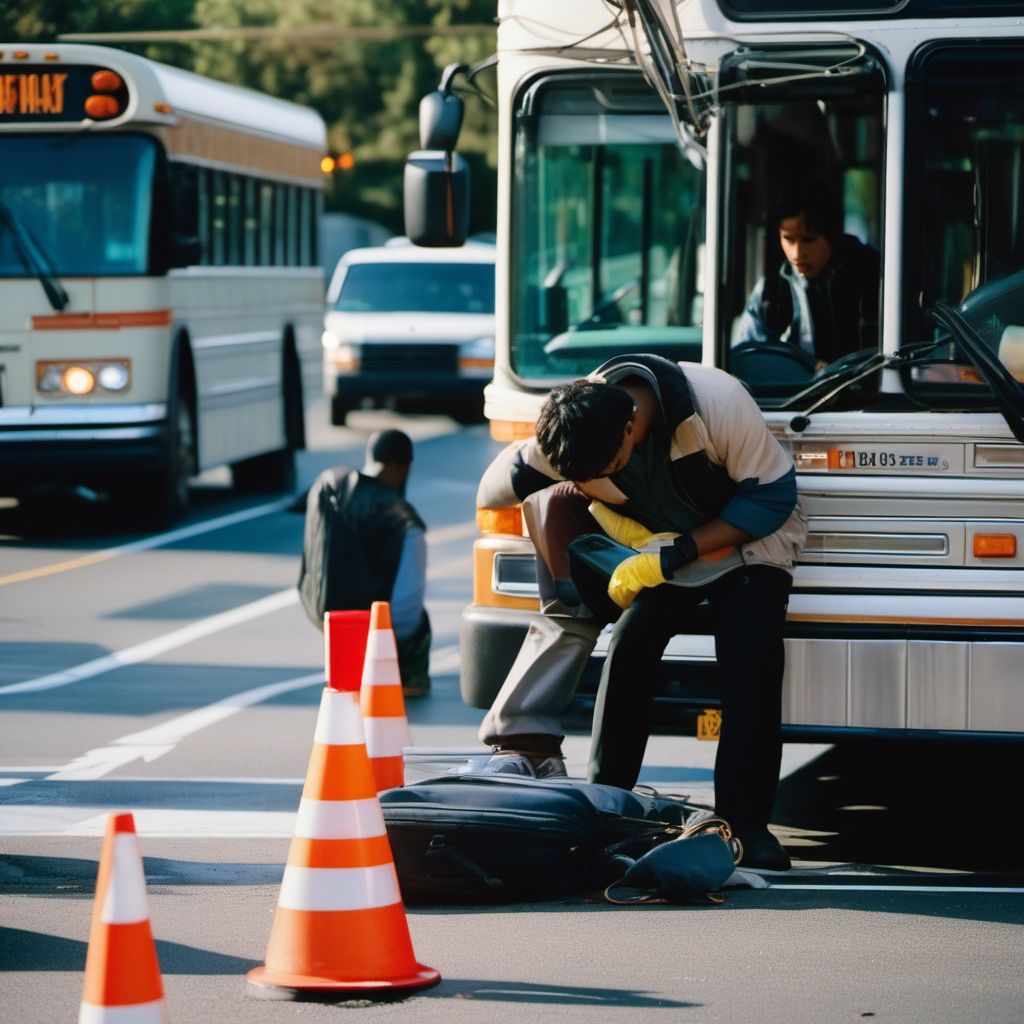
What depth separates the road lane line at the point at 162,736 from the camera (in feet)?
28.1

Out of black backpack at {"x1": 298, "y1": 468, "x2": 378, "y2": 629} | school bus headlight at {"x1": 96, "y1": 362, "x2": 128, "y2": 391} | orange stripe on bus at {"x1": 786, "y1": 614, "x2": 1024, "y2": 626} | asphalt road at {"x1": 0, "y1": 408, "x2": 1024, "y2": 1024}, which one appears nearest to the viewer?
asphalt road at {"x1": 0, "y1": 408, "x2": 1024, "y2": 1024}

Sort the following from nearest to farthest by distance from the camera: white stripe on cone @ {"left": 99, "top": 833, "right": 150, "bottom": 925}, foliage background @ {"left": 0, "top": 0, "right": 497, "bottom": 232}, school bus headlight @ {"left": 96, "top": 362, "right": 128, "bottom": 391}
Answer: white stripe on cone @ {"left": 99, "top": 833, "right": 150, "bottom": 925}, school bus headlight @ {"left": 96, "top": 362, "right": 128, "bottom": 391}, foliage background @ {"left": 0, "top": 0, "right": 497, "bottom": 232}

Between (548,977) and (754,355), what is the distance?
250 cm

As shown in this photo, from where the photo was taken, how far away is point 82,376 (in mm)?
15578

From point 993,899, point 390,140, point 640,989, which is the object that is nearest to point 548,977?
point 640,989

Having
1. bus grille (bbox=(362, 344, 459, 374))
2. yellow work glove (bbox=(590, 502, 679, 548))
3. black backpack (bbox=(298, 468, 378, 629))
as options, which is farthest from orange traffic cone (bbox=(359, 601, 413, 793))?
bus grille (bbox=(362, 344, 459, 374))

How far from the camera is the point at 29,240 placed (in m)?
15.4

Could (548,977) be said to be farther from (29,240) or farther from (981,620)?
(29,240)

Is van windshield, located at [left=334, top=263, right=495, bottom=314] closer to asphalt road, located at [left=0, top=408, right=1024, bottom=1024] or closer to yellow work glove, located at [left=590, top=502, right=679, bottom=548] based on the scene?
asphalt road, located at [left=0, top=408, right=1024, bottom=1024]

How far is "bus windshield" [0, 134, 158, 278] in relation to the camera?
15.5 m

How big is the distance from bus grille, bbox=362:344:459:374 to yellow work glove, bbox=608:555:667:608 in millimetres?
19714

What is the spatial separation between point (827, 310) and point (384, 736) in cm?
194

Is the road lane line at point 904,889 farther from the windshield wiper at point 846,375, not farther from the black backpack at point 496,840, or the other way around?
the windshield wiper at point 846,375

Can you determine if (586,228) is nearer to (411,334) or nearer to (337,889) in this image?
(337,889)
